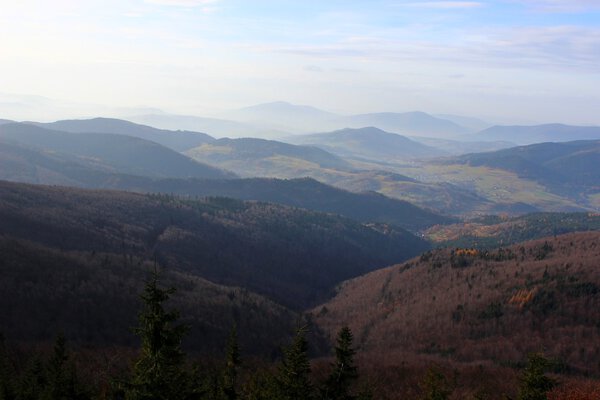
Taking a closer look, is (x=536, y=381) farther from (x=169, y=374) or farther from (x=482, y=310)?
(x=482, y=310)

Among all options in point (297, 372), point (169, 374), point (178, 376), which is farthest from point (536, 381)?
point (169, 374)

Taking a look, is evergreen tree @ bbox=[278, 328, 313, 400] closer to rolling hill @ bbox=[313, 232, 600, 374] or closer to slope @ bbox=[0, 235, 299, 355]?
rolling hill @ bbox=[313, 232, 600, 374]

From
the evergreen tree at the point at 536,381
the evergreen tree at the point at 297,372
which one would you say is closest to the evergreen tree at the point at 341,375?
the evergreen tree at the point at 297,372

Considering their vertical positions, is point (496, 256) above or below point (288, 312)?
above

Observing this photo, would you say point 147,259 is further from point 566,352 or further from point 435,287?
point 566,352

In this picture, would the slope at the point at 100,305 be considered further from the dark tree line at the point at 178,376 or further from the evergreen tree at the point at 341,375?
the evergreen tree at the point at 341,375

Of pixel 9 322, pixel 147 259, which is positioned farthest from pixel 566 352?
pixel 147 259
